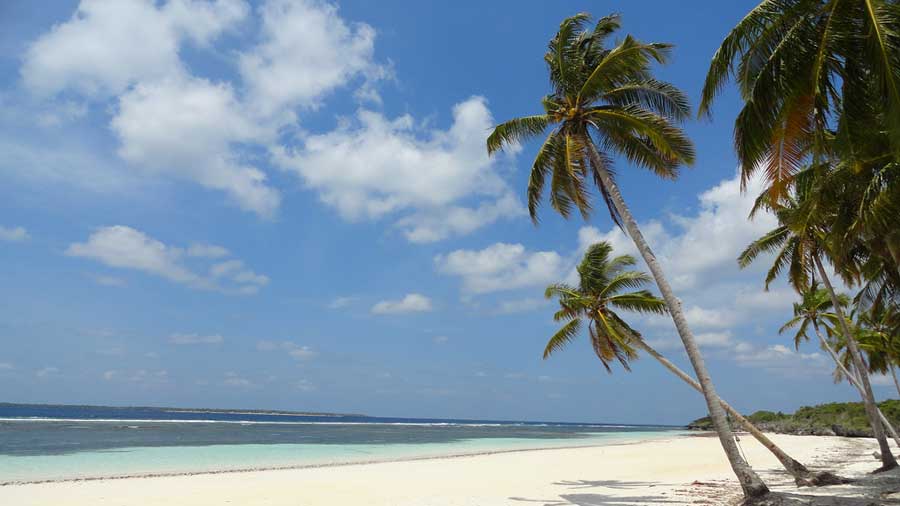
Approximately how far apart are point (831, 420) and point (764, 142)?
59.0 m

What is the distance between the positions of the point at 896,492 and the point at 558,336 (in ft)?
28.2

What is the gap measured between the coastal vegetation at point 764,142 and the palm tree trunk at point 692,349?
0.08 ft

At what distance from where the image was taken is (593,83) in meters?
11.1

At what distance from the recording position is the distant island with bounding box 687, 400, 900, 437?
156ft

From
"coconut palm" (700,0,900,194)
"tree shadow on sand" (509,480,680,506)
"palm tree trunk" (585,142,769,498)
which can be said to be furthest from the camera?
"tree shadow on sand" (509,480,680,506)

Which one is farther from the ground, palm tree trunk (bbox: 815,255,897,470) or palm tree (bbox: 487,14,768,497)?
palm tree (bbox: 487,14,768,497)

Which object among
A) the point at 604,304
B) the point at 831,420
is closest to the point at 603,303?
the point at 604,304

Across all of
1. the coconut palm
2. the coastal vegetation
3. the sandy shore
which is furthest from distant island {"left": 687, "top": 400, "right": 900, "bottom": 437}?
the coconut palm

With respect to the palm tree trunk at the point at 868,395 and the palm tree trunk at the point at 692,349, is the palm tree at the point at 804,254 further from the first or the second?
the palm tree trunk at the point at 692,349

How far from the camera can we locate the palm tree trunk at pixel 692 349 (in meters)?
9.63

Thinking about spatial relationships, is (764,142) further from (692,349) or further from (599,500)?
(599,500)

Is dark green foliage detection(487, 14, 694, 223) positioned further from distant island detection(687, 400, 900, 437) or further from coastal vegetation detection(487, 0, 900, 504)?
distant island detection(687, 400, 900, 437)

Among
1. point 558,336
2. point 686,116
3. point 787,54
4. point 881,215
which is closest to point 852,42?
point 787,54

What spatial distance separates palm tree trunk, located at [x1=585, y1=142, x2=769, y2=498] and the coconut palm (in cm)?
272
